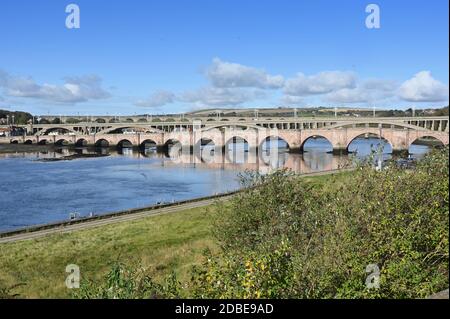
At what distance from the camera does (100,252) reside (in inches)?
1078

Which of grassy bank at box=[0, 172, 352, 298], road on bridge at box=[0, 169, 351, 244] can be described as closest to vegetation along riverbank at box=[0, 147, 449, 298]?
grassy bank at box=[0, 172, 352, 298]

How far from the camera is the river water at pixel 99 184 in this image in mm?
44969

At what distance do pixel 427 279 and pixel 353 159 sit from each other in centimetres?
654

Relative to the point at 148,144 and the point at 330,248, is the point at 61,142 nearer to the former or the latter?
the point at 148,144

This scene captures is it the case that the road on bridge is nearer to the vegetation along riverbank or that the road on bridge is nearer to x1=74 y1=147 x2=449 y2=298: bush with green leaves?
the vegetation along riverbank

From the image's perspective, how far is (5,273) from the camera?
78.1ft

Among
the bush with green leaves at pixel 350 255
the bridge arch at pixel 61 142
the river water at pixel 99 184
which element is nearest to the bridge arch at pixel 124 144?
the bridge arch at pixel 61 142

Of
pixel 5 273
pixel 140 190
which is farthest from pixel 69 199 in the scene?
pixel 5 273

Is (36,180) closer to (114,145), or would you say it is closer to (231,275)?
(231,275)

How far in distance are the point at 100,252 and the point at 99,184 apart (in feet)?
122

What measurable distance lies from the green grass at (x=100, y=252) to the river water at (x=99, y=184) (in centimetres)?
766

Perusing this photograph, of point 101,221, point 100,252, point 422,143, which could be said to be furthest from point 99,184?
point 422,143

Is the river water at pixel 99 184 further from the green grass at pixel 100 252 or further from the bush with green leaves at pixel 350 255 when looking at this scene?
the bush with green leaves at pixel 350 255
